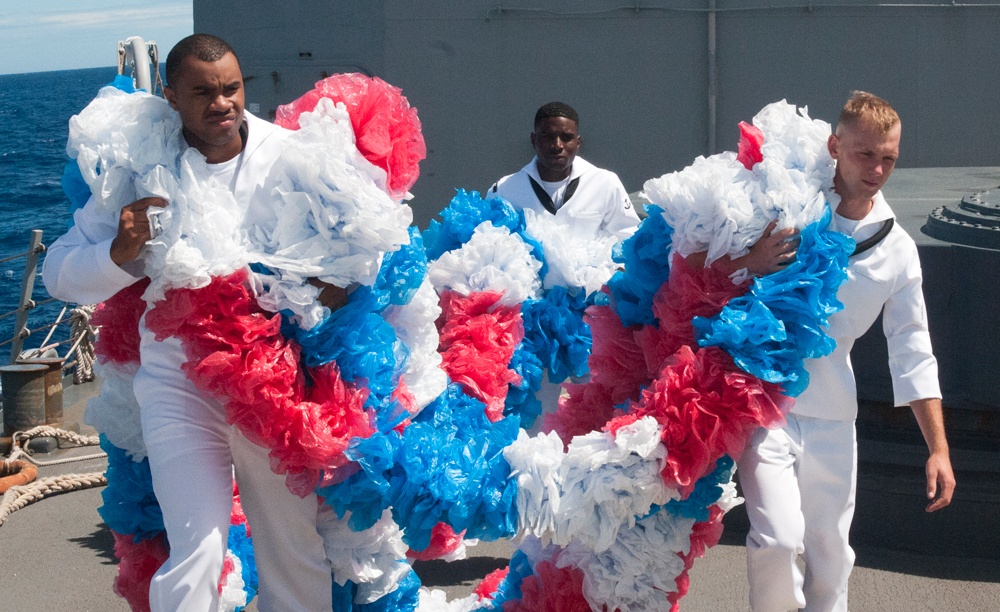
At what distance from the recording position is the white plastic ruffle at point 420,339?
342 centimetres

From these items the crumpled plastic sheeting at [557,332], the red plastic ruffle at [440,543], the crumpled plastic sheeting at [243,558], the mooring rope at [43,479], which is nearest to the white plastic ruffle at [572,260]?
the crumpled plastic sheeting at [557,332]

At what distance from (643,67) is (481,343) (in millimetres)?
8875

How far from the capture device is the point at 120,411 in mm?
3617

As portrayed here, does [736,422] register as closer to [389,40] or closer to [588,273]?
[588,273]

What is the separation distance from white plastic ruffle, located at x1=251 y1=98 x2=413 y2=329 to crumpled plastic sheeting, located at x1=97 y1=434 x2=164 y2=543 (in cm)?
98

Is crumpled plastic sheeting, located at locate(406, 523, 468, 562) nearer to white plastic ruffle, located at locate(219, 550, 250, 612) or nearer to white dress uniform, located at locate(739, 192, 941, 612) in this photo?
white plastic ruffle, located at locate(219, 550, 250, 612)

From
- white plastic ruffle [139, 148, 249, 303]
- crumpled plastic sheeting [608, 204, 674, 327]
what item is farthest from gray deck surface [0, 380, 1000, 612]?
white plastic ruffle [139, 148, 249, 303]

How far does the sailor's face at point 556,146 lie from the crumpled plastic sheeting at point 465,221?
16.7 inches

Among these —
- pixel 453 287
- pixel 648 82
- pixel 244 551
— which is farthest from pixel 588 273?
pixel 648 82

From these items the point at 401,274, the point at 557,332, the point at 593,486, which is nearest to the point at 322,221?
the point at 401,274

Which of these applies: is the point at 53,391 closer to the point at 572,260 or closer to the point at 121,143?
the point at 572,260

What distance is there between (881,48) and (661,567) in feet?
32.6

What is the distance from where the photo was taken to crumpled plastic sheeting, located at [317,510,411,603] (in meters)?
3.42

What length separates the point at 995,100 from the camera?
11953 millimetres
